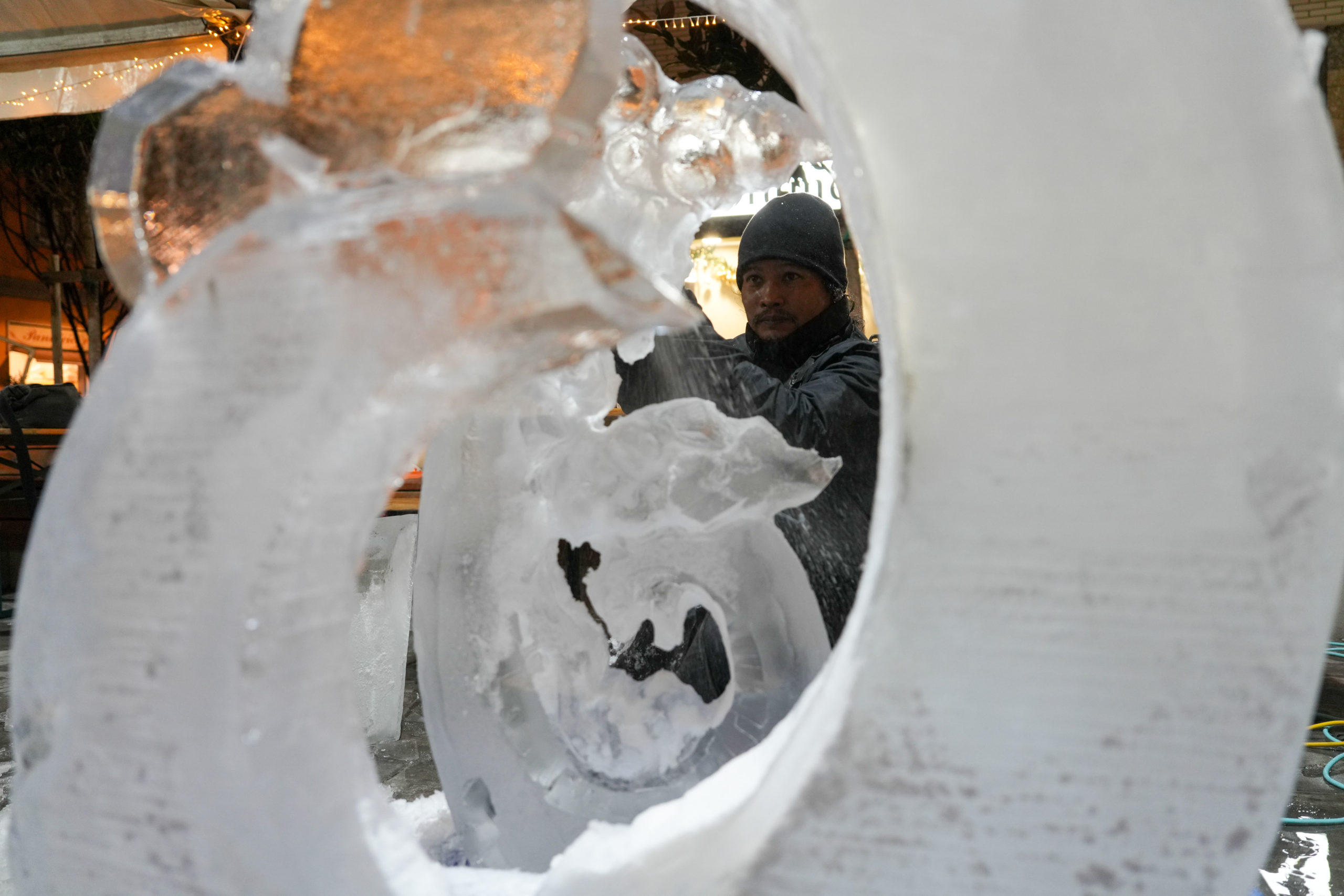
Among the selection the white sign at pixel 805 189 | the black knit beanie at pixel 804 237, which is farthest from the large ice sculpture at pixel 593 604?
the white sign at pixel 805 189

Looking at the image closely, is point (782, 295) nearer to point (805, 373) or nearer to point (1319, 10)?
point (805, 373)

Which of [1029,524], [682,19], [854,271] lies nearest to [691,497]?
[1029,524]

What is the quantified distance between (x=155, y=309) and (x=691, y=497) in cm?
72

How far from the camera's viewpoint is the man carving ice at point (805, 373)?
161 cm

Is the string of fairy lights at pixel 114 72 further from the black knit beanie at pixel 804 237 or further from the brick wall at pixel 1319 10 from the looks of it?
the brick wall at pixel 1319 10

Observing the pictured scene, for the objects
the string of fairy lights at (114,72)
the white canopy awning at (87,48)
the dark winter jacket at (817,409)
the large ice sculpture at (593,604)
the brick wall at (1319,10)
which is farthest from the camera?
the brick wall at (1319,10)

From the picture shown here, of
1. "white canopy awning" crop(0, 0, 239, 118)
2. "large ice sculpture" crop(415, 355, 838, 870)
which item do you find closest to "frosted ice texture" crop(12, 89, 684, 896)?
"large ice sculpture" crop(415, 355, 838, 870)

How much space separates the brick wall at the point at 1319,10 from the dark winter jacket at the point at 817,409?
516cm

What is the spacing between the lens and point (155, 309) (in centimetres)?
63

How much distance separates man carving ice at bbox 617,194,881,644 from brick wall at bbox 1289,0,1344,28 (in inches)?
196

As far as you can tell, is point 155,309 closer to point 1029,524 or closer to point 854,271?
point 1029,524

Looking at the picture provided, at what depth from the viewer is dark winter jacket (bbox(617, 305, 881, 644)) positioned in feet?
5.18

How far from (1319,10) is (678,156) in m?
5.83

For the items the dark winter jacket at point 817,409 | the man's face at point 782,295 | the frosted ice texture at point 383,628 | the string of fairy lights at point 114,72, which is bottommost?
the frosted ice texture at point 383,628
